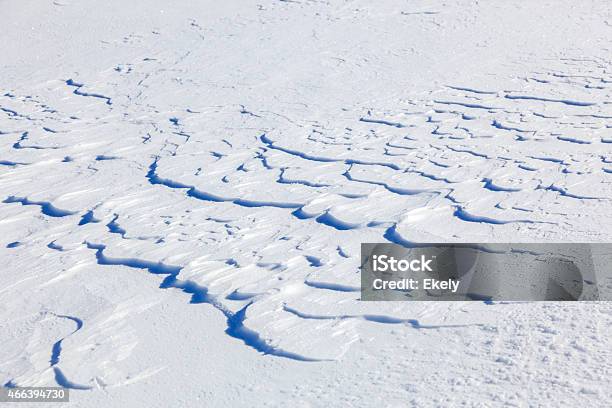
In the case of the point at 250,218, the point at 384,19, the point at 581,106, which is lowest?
the point at 250,218

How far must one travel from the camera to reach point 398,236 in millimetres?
2697

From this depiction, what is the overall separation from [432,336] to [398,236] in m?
0.65

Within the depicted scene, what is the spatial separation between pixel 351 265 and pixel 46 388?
3.46 ft

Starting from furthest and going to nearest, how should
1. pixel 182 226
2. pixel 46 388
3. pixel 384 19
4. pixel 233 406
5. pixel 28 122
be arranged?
pixel 384 19
pixel 28 122
pixel 182 226
pixel 46 388
pixel 233 406

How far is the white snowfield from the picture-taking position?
2.02 meters

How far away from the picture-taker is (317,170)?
345 cm

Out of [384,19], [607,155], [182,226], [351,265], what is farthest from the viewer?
[384,19]

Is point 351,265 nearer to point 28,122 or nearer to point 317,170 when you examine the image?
point 317,170

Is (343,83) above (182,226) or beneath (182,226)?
above

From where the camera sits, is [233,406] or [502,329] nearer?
[233,406]

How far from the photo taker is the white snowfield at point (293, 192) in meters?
2.02

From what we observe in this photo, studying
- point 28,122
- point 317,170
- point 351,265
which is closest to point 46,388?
point 351,265

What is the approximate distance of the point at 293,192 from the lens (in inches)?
127

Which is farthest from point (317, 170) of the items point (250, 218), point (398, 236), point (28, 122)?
point (28, 122)
